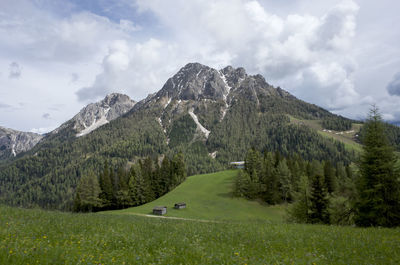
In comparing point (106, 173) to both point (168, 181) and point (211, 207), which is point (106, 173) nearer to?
point (168, 181)

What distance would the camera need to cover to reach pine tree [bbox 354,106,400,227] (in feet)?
78.3

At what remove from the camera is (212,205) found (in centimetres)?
7175

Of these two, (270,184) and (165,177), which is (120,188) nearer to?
(165,177)

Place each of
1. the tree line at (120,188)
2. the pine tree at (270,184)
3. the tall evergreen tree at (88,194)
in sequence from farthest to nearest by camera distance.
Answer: the tree line at (120,188) < the tall evergreen tree at (88,194) < the pine tree at (270,184)

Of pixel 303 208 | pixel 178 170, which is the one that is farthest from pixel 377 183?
pixel 178 170

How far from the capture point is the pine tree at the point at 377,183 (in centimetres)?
2388

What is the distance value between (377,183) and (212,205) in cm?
5308

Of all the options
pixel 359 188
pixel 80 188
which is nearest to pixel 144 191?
pixel 80 188

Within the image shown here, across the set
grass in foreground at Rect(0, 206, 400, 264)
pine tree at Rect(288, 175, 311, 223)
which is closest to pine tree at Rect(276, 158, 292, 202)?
pine tree at Rect(288, 175, 311, 223)

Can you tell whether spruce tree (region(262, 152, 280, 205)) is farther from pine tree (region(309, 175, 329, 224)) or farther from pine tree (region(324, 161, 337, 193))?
pine tree (region(309, 175, 329, 224))

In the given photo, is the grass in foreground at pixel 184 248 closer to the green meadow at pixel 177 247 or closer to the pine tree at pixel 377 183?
the green meadow at pixel 177 247

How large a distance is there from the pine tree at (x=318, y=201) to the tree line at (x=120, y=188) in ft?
207

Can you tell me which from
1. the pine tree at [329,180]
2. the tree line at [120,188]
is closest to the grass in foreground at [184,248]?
the pine tree at [329,180]

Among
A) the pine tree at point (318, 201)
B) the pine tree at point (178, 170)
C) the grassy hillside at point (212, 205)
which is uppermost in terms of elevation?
the pine tree at point (178, 170)
